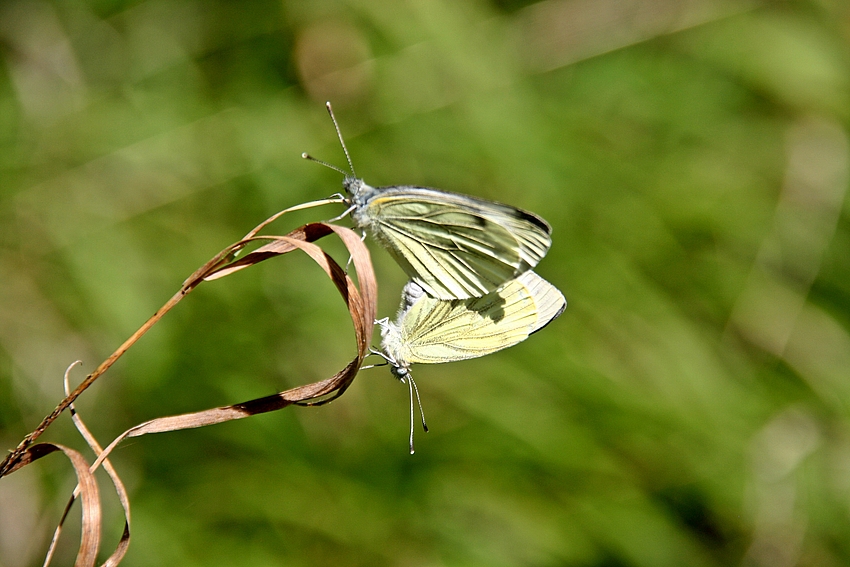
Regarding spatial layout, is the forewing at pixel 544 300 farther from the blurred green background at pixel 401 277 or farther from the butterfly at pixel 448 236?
the blurred green background at pixel 401 277

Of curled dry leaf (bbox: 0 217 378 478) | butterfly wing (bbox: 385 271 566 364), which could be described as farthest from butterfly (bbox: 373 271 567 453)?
curled dry leaf (bbox: 0 217 378 478)

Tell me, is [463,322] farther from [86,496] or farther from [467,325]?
[86,496]

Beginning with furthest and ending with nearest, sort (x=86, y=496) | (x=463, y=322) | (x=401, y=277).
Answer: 1. (x=401, y=277)
2. (x=463, y=322)
3. (x=86, y=496)

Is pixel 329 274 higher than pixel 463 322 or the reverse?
higher

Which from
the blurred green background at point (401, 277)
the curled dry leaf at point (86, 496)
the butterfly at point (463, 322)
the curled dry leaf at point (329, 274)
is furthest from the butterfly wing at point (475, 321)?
the blurred green background at point (401, 277)

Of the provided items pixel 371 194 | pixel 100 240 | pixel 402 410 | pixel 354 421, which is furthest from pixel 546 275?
pixel 100 240

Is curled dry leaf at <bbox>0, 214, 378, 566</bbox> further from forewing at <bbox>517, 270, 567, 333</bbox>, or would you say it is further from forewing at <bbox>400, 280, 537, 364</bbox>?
forewing at <bbox>517, 270, 567, 333</bbox>

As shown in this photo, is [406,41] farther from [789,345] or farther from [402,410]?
[789,345]

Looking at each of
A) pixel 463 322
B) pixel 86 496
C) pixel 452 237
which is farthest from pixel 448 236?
pixel 86 496
